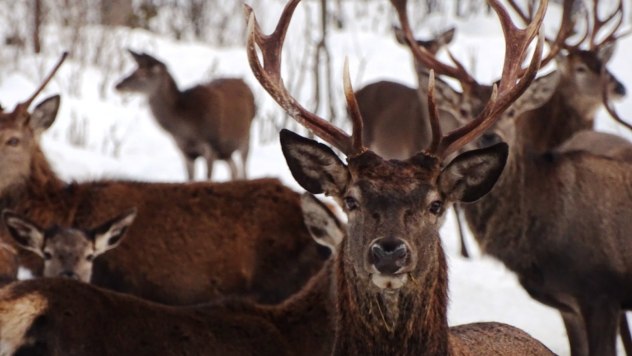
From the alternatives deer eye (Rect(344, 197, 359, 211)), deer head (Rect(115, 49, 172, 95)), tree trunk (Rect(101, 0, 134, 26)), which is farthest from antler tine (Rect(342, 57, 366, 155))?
tree trunk (Rect(101, 0, 134, 26))

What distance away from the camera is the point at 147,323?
664 cm

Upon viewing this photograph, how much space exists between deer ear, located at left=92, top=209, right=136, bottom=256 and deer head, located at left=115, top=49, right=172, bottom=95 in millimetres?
7705

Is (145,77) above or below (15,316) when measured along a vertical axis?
below

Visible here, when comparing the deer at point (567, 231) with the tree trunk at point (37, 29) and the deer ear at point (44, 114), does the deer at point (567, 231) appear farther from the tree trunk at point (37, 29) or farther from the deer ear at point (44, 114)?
the tree trunk at point (37, 29)

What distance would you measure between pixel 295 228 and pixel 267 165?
6551 mm

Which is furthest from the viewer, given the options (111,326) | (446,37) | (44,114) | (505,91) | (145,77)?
(145,77)

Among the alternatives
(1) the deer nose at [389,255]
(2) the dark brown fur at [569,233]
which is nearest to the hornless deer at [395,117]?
(2) the dark brown fur at [569,233]

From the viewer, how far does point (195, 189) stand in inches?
373

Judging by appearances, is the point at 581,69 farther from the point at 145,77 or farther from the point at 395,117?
the point at 145,77

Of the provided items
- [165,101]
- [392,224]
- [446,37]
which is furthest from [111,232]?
[165,101]

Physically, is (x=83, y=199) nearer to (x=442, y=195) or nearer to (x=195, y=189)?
(x=195, y=189)

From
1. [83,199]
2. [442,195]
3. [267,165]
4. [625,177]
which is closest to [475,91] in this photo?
[625,177]

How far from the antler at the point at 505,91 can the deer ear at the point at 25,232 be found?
332 cm

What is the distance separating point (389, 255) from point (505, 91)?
1.37 meters
